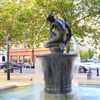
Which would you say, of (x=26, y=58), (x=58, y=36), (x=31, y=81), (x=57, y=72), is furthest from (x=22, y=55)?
(x=57, y=72)

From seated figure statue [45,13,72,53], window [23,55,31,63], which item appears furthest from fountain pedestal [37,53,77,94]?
window [23,55,31,63]

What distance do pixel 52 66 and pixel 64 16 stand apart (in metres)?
13.4

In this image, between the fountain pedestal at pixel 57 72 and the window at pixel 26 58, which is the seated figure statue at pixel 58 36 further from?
the window at pixel 26 58

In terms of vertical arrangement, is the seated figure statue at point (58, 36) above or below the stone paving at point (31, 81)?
above

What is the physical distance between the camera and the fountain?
925 centimetres

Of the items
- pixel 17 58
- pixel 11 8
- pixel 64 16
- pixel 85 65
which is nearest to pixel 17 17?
pixel 11 8

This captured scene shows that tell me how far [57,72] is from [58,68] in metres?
0.15

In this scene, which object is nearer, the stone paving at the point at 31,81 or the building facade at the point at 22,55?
the stone paving at the point at 31,81

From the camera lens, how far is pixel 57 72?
30.6 feet

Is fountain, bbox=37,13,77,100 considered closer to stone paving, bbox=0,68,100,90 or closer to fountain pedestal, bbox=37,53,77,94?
fountain pedestal, bbox=37,53,77,94

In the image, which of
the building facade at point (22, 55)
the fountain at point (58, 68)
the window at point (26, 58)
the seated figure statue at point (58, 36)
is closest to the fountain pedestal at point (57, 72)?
the fountain at point (58, 68)

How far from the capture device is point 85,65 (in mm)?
35281

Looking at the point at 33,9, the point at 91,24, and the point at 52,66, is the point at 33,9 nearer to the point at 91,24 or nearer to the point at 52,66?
the point at 91,24

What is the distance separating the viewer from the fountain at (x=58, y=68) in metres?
9.25
